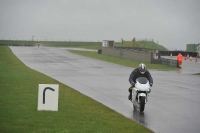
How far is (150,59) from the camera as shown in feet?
166

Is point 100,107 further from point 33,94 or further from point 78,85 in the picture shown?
point 78,85

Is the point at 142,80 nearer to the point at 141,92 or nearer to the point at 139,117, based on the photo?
the point at 141,92

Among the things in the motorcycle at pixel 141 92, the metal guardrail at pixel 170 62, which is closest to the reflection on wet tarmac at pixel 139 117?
the motorcycle at pixel 141 92

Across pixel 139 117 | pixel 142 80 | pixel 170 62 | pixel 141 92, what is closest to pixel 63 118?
pixel 139 117

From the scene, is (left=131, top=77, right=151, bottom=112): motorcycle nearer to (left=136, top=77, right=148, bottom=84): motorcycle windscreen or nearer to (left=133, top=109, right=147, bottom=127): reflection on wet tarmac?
(left=136, top=77, right=148, bottom=84): motorcycle windscreen

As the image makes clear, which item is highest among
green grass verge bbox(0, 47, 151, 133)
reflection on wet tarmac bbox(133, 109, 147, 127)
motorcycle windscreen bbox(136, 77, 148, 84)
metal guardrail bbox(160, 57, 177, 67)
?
motorcycle windscreen bbox(136, 77, 148, 84)

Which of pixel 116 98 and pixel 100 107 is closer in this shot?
pixel 100 107

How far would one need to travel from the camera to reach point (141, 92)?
15.6 m

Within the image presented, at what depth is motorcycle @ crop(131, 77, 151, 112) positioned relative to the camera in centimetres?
1545

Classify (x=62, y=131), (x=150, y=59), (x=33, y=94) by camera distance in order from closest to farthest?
(x=62, y=131) → (x=33, y=94) → (x=150, y=59)

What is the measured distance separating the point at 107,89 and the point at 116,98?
3752 millimetres

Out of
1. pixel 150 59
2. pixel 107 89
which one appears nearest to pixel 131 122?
pixel 107 89

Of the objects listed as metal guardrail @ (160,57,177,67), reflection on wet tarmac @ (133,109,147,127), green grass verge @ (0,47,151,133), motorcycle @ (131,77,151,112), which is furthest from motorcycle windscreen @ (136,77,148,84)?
metal guardrail @ (160,57,177,67)

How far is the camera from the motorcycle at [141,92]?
1545 centimetres
